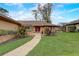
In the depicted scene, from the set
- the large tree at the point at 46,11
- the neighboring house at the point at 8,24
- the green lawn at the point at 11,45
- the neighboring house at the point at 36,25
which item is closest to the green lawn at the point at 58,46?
the neighboring house at the point at 36,25

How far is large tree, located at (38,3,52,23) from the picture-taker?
475 cm

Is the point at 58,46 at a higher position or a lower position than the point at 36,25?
lower

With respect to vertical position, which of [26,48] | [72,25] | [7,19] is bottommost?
[26,48]

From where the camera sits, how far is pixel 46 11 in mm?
4781

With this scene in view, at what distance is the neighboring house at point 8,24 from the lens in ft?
14.9

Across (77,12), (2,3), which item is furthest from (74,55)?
(2,3)

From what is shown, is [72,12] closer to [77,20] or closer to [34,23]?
[77,20]

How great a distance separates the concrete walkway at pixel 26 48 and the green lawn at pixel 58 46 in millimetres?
96

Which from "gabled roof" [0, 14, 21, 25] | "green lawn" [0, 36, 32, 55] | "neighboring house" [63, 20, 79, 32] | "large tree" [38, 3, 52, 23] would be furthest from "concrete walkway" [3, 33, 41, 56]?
"neighboring house" [63, 20, 79, 32]

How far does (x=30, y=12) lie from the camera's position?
4801 millimetres

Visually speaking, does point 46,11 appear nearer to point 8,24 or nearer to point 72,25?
point 72,25

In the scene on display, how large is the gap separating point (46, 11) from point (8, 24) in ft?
3.30

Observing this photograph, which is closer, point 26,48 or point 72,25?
point 26,48

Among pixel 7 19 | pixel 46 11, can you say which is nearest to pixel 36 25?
pixel 46 11
